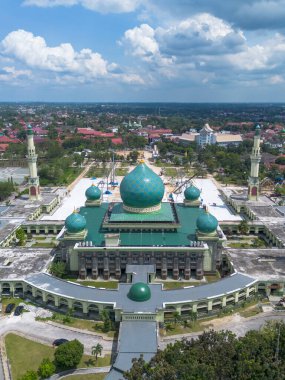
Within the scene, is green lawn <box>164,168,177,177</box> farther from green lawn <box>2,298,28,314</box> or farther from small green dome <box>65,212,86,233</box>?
green lawn <box>2,298,28,314</box>

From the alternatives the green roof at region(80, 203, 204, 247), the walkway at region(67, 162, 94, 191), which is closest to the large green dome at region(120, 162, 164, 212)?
the green roof at region(80, 203, 204, 247)

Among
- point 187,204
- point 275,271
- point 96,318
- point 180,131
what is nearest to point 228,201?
point 187,204

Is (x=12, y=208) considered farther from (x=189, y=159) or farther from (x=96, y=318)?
(x=189, y=159)

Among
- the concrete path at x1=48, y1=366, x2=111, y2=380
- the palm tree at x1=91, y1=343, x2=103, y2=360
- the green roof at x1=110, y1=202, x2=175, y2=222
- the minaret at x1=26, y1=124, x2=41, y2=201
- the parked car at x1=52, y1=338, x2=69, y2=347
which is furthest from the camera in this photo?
the minaret at x1=26, y1=124, x2=41, y2=201

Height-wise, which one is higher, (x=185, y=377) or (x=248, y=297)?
(x=185, y=377)

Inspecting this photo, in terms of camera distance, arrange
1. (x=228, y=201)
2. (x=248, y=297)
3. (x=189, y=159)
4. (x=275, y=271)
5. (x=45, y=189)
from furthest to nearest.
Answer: (x=189, y=159), (x=45, y=189), (x=228, y=201), (x=275, y=271), (x=248, y=297)

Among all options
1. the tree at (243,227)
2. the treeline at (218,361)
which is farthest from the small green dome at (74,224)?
the tree at (243,227)

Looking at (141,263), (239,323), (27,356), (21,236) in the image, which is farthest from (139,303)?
(21,236)
